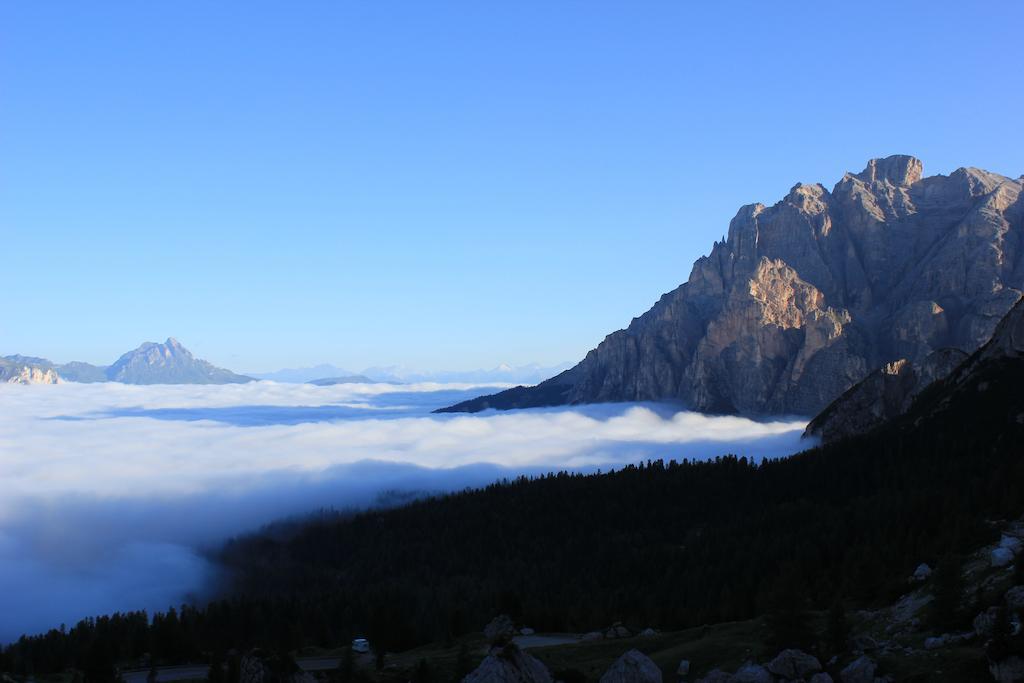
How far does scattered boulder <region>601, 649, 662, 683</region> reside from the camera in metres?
100

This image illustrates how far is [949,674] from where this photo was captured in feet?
272

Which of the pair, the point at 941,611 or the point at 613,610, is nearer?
the point at 941,611

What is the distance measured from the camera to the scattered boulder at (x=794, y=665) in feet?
306

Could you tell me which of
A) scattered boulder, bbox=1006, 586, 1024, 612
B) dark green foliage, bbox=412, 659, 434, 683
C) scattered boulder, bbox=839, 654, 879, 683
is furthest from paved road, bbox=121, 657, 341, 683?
scattered boulder, bbox=1006, 586, 1024, 612

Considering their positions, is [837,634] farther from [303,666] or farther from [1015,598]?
[303,666]

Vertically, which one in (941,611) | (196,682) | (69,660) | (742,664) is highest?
(941,611)

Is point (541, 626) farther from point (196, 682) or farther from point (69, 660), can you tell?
point (69, 660)

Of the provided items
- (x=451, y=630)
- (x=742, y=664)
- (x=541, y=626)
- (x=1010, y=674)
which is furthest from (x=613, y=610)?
(x=1010, y=674)

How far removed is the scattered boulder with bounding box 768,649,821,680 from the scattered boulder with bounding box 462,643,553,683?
1086 inches

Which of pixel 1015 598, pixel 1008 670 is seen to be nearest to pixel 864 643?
pixel 1015 598

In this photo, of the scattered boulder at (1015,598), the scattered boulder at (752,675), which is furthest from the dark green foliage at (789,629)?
the scattered boulder at (1015,598)

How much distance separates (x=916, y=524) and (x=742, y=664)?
274 feet

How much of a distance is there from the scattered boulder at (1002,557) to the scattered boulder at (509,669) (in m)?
55.7

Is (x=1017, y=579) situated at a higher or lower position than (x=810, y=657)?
higher
